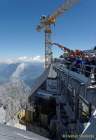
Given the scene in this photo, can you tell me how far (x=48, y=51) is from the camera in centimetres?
A: 7744

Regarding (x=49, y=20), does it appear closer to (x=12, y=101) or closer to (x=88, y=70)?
(x=12, y=101)

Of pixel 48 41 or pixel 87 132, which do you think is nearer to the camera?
pixel 87 132

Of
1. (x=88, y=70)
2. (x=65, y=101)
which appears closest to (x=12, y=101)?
(x=65, y=101)

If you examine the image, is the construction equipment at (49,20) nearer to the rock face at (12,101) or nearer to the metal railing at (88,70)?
the rock face at (12,101)

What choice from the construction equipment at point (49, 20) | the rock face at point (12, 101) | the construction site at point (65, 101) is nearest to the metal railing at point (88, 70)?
the construction site at point (65, 101)

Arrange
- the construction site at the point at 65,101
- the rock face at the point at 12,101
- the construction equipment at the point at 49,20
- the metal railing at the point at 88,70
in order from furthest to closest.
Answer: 1. the construction equipment at the point at 49,20
2. the rock face at the point at 12,101
3. the construction site at the point at 65,101
4. the metal railing at the point at 88,70

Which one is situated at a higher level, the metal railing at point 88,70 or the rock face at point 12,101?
the metal railing at point 88,70

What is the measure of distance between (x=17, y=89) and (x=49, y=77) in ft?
418

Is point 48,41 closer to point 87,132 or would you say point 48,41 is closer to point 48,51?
point 48,51

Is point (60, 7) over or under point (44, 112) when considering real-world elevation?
over

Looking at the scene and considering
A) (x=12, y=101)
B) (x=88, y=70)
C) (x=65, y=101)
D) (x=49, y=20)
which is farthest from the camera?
(x=12, y=101)

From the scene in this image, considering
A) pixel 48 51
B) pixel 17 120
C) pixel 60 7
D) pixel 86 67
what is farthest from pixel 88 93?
pixel 60 7

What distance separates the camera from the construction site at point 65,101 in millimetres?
19125

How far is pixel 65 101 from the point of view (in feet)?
118
